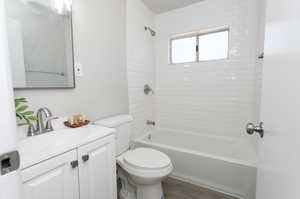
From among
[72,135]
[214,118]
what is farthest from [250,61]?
[72,135]

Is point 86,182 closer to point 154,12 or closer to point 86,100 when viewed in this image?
point 86,100

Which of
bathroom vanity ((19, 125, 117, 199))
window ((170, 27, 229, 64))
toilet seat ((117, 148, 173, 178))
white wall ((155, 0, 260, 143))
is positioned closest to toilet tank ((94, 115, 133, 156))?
toilet seat ((117, 148, 173, 178))

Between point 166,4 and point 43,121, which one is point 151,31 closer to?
point 166,4

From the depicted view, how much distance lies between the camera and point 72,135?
108cm

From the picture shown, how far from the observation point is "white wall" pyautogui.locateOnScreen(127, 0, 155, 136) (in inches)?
79.2

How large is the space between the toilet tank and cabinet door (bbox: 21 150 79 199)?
1.94 ft

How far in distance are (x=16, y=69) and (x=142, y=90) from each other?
156 centimetres

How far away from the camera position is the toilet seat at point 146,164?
1.25 meters

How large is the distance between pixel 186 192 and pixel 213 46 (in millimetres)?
2095

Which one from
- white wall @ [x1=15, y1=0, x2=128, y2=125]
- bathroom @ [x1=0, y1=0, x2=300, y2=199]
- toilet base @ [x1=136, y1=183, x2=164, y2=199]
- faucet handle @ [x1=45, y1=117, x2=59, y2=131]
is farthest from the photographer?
toilet base @ [x1=136, y1=183, x2=164, y2=199]

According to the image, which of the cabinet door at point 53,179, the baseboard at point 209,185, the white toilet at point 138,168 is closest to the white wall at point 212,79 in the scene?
the baseboard at point 209,185

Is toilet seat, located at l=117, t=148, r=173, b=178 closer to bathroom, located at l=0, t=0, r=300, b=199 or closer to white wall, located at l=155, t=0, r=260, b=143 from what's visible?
bathroom, located at l=0, t=0, r=300, b=199

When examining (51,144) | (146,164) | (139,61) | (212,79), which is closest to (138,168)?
(146,164)

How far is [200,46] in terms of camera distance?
237cm
